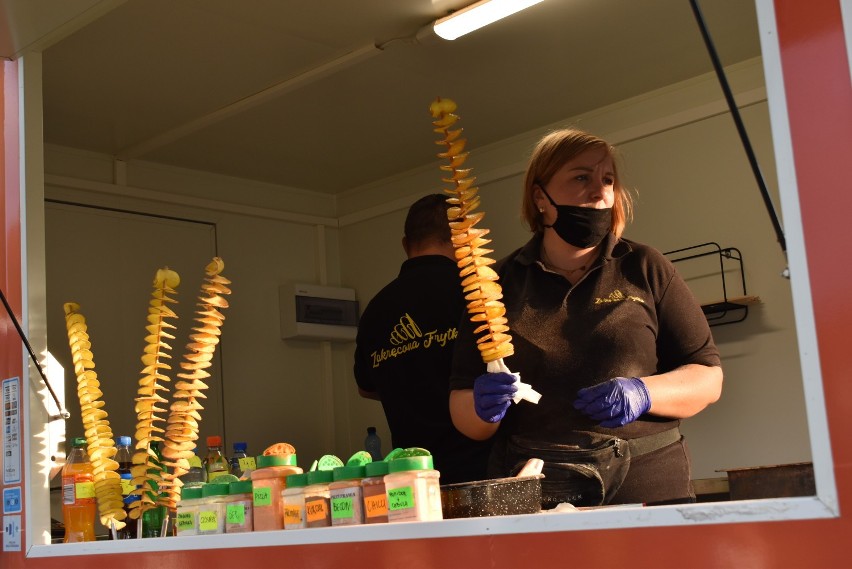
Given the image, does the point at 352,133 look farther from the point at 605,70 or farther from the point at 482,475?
the point at 482,475

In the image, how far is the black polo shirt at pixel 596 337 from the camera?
2.06 metres

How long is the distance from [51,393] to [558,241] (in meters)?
1.15

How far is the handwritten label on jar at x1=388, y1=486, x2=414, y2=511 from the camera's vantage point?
138 cm

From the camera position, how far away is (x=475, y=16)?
3.52 m

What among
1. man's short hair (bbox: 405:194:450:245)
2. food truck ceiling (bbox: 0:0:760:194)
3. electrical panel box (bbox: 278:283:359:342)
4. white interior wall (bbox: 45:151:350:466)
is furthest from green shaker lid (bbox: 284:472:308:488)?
electrical panel box (bbox: 278:283:359:342)

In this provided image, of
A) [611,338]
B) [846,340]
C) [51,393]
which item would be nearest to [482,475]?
[611,338]

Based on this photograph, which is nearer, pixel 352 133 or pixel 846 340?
pixel 846 340

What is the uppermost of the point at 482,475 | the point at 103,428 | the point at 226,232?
the point at 226,232

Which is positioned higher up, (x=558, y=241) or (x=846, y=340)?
(x=558, y=241)

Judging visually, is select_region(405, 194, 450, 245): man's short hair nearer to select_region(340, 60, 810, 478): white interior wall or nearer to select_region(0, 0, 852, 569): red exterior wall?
select_region(340, 60, 810, 478): white interior wall

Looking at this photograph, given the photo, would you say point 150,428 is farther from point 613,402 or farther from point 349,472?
point 613,402

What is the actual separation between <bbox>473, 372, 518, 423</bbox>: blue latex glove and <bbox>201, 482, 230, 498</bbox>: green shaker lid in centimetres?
46

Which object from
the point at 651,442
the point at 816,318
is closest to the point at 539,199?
the point at 651,442

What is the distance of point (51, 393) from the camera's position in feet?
7.20
